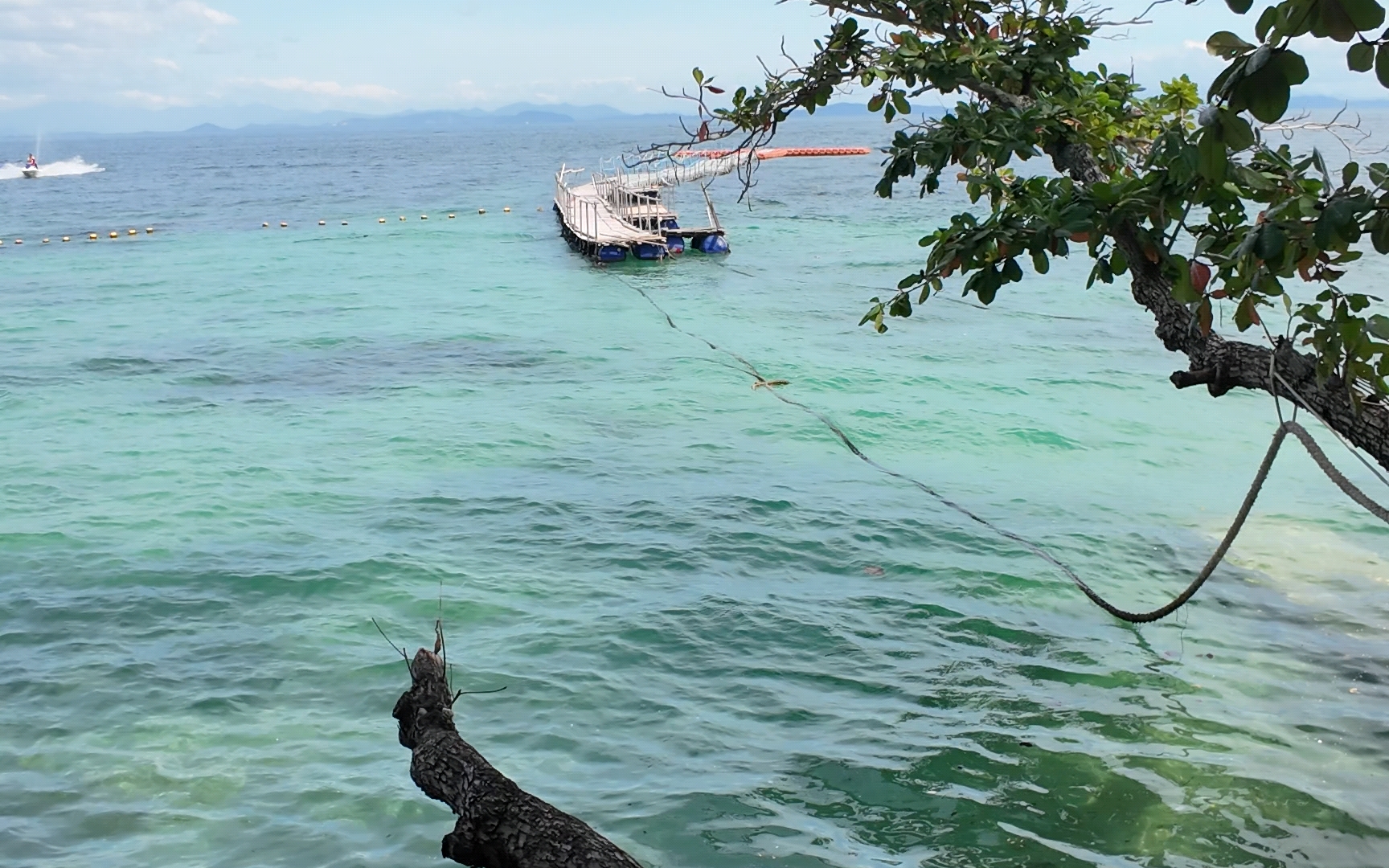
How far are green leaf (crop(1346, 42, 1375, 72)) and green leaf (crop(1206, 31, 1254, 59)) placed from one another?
8.1 inches

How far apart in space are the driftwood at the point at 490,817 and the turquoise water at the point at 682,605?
3.99ft

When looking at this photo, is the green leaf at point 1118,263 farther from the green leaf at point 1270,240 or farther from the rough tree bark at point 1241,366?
the green leaf at point 1270,240

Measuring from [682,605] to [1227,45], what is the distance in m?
7.10

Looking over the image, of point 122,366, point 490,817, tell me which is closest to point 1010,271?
point 490,817

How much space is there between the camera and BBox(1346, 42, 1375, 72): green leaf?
222cm

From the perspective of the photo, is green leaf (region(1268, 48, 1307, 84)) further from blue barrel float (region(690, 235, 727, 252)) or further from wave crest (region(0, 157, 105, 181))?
wave crest (region(0, 157, 105, 181))

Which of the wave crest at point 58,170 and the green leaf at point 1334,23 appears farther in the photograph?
the wave crest at point 58,170

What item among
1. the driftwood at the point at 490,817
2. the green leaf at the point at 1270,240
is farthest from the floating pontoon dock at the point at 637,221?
the green leaf at the point at 1270,240

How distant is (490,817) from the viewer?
4.50 m

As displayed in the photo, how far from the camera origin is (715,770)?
668 cm

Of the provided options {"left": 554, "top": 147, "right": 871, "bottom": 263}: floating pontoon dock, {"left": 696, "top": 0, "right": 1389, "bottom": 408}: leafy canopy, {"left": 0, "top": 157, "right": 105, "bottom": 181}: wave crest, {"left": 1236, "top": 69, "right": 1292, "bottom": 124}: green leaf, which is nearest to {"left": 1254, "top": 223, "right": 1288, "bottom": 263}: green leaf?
{"left": 696, "top": 0, "right": 1389, "bottom": 408}: leafy canopy

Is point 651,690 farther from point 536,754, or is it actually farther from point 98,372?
point 98,372

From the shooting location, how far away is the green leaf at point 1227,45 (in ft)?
7.94

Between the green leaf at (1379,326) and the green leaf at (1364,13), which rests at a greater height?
the green leaf at (1364,13)
